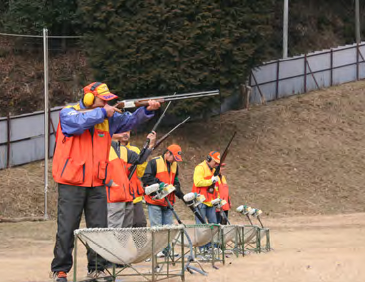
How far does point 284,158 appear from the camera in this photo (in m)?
31.1

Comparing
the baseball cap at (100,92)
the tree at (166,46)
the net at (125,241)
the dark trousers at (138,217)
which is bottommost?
the net at (125,241)

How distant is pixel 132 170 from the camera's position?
12977mm

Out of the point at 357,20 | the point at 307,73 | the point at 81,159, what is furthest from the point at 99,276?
the point at 357,20

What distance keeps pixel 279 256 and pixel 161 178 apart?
2.34 m

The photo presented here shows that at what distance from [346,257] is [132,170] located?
10.8 feet

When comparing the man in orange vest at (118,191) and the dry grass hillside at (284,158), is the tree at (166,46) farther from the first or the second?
the man in orange vest at (118,191)

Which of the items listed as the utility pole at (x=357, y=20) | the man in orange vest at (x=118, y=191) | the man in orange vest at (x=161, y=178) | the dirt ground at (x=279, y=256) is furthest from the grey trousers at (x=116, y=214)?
the utility pole at (x=357, y=20)

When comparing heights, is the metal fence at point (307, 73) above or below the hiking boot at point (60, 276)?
above

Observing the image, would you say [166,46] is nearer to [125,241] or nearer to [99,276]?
[99,276]

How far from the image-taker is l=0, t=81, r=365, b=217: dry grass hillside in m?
26.1

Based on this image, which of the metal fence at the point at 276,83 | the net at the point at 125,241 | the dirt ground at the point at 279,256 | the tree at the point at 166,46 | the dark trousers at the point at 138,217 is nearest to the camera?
the net at the point at 125,241

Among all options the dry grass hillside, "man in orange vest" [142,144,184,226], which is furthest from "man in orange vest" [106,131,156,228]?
the dry grass hillside

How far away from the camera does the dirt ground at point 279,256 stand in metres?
10.7

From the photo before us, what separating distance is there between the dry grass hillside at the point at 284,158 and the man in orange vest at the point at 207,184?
8479mm
